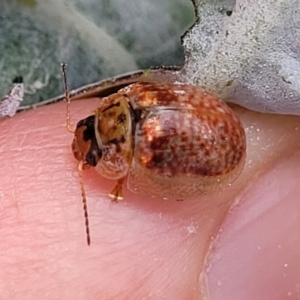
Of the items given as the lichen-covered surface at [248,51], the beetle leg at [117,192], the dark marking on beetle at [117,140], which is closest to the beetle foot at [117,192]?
the beetle leg at [117,192]

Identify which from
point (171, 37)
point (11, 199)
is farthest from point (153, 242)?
point (171, 37)

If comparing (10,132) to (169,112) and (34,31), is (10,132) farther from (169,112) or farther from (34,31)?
(169,112)

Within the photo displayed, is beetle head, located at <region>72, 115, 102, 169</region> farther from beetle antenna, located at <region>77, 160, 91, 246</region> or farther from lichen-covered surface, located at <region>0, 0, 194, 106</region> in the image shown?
lichen-covered surface, located at <region>0, 0, 194, 106</region>

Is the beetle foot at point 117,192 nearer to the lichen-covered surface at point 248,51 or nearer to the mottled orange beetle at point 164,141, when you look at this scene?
the mottled orange beetle at point 164,141

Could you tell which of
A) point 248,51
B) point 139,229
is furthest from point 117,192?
point 248,51

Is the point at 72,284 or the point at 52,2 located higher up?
the point at 52,2
